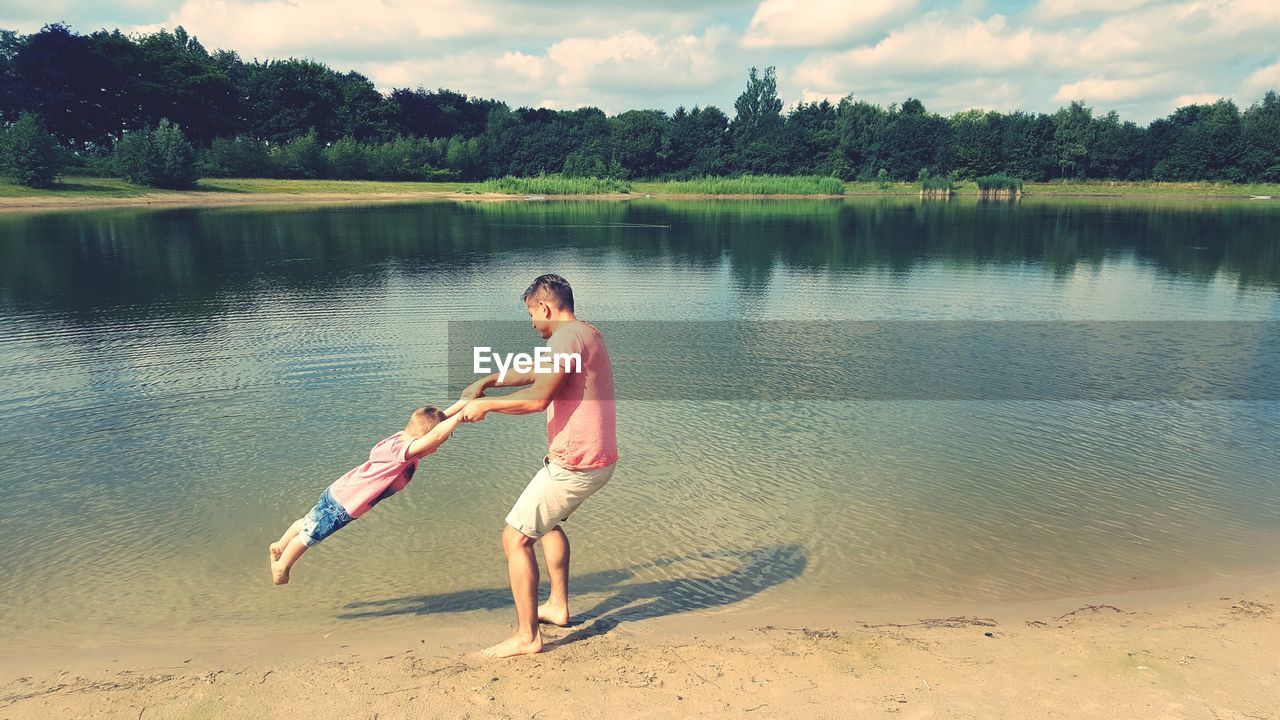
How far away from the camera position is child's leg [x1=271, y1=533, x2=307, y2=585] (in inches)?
235

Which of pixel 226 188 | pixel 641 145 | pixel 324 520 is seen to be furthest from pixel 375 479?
pixel 641 145

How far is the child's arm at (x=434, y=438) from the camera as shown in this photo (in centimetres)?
536

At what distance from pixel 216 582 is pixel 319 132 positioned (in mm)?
132453

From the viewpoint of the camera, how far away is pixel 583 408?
5.36 metres

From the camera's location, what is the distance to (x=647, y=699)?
496 cm

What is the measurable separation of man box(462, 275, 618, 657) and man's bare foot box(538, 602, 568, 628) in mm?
414

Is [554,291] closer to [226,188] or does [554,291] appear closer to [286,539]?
[286,539]

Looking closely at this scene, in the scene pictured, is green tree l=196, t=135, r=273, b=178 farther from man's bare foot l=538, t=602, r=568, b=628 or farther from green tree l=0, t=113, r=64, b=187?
man's bare foot l=538, t=602, r=568, b=628

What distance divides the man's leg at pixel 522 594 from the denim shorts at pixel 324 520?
1.24 m

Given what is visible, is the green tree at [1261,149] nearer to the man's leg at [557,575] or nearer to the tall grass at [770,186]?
the tall grass at [770,186]

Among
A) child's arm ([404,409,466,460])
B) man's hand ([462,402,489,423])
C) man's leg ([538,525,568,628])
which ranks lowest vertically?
man's leg ([538,525,568,628])

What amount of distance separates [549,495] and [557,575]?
0.90m

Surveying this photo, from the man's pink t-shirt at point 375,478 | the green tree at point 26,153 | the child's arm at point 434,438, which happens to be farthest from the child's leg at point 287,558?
the green tree at point 26,153

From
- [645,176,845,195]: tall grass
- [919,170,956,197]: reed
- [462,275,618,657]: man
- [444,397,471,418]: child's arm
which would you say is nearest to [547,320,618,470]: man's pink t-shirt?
[462,275,618,657]: man
